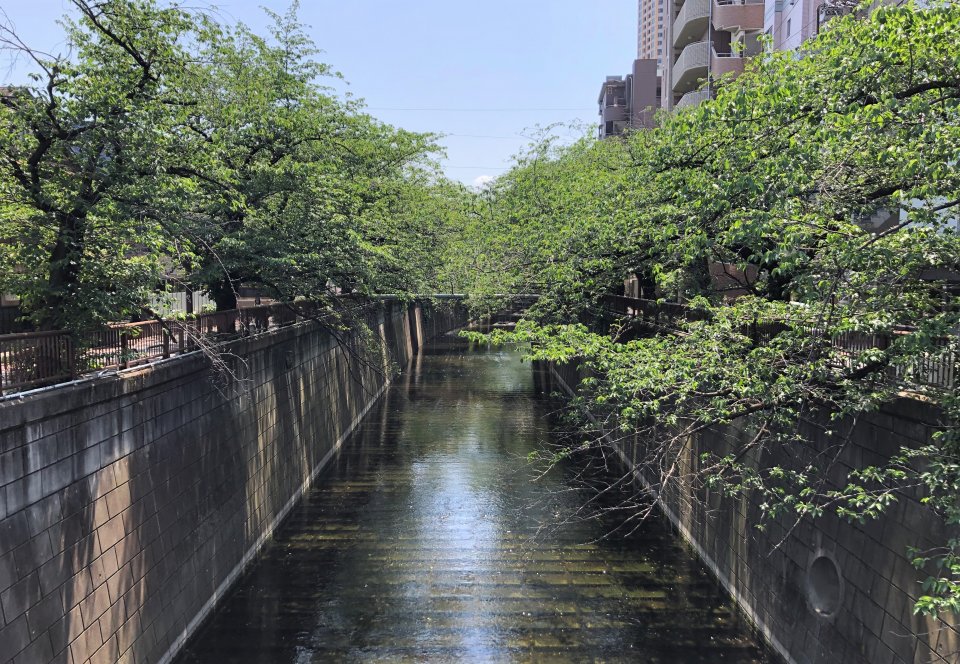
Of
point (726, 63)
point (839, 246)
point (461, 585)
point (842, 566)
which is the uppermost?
point (726, 63)

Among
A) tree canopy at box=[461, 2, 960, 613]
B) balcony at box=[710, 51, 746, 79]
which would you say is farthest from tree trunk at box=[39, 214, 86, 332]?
balcony at box=[710, 51, 746, 79]

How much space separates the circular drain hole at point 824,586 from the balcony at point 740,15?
26929 millimetres

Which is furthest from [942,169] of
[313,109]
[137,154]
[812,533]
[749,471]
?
[313,109]

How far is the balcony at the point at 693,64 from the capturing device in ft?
99.9

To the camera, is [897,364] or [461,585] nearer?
[897,364]

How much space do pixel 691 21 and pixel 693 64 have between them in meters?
2.72

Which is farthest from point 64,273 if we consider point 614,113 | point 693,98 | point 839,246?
point 614,113

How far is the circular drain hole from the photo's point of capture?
349 inches

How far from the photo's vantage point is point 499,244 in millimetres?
25062

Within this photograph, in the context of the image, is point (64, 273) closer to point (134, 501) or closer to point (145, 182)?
point (145, 182)

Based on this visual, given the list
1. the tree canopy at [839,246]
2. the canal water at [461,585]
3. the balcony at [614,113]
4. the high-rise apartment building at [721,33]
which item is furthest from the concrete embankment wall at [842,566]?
the balcony at [614,113]

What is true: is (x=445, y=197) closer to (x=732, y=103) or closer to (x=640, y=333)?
(x=640, y=333)

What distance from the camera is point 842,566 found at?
869 cm

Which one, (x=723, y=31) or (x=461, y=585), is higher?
(x=723, y=31)
